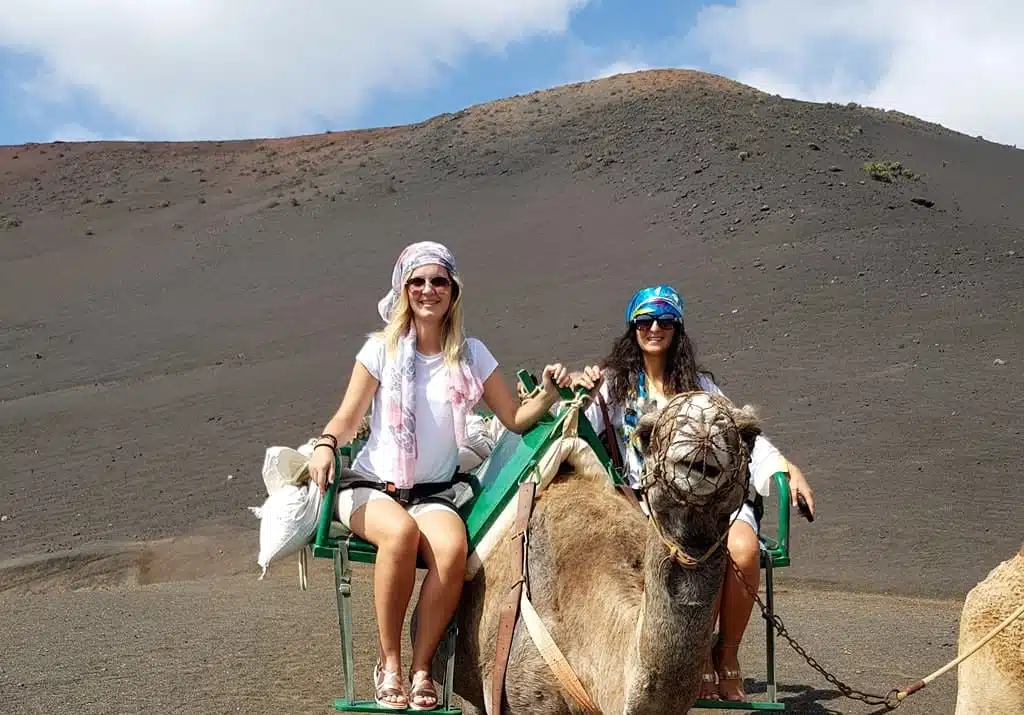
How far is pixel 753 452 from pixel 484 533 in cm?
118

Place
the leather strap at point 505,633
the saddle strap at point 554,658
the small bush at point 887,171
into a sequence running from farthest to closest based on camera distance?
the small bush at point 887,171 < the leather strap at point 505,633 < the saddle strap at point 554,658

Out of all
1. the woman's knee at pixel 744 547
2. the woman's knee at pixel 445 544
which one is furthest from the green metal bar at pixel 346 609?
the woman's knee at pixel 744 547

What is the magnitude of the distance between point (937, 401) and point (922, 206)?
55.9 feet

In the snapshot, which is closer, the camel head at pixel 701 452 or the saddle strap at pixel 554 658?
the camel head at pixel 701 452

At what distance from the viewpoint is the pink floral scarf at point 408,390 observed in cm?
492

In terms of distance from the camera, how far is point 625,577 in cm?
401

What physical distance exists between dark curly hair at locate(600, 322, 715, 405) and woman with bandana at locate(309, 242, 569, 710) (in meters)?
0.54

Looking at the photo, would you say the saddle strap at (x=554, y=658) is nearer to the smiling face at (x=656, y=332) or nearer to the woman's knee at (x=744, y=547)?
the woman's knee at (x=744, y=547)

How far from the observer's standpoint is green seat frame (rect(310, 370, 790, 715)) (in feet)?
15.2

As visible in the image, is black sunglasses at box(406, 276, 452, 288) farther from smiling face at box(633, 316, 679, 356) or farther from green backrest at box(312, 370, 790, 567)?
smiling face at box(633, 316, 679, 356)

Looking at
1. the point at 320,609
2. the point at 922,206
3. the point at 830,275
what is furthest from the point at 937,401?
the point at 922,206

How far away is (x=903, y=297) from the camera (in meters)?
23.6

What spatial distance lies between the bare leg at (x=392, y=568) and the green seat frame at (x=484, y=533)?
0.17 metres

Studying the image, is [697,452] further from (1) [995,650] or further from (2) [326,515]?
(2) [326,515]
